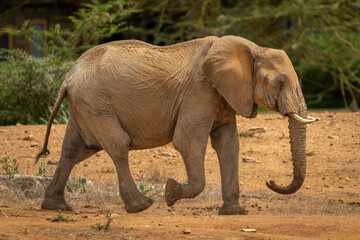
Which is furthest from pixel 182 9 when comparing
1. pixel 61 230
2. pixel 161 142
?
pixel 61 230

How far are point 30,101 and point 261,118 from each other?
426cm

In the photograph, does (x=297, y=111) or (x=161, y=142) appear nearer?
(x=297, y=111)

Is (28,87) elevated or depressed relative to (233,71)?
depressed

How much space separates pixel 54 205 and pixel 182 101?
1.73 meters

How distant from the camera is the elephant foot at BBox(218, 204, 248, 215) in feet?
20.7

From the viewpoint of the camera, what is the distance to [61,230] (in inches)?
201

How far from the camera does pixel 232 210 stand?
6.32m

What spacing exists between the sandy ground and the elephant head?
0.69 m

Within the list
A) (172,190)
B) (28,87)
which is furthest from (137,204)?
(28,87)

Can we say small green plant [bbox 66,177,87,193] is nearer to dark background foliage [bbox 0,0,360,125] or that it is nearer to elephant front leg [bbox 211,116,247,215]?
elephant front leg [bbox 211,116,247,215]

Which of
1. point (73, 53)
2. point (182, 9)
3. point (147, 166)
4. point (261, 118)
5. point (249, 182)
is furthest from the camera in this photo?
point (182, 9)

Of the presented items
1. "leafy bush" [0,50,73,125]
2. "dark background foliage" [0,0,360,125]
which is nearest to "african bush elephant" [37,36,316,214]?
"leafy bush" [0,50,73,125]

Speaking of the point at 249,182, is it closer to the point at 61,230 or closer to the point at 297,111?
the point at 297,111

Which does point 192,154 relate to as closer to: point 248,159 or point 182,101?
point 182,101
